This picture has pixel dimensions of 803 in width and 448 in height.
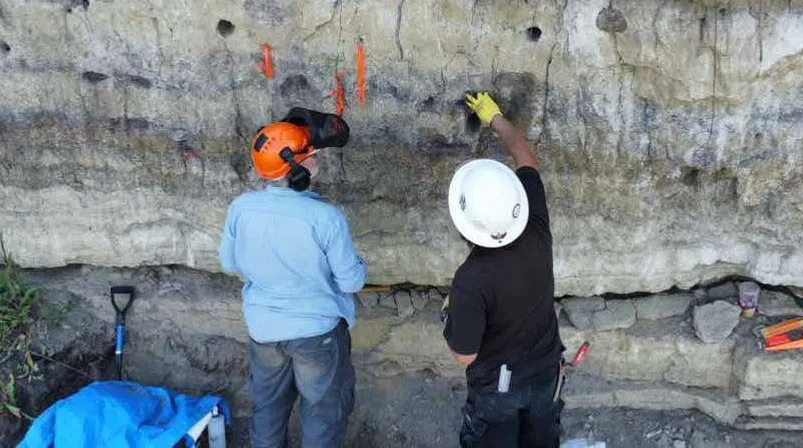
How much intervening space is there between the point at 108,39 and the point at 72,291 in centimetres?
132

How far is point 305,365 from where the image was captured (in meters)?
2.92

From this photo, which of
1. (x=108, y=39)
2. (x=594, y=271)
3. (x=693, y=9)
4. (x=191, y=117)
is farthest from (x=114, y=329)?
(x=693, y=9)

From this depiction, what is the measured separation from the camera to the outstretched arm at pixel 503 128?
9.12 feet

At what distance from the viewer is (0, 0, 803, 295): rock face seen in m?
3.00

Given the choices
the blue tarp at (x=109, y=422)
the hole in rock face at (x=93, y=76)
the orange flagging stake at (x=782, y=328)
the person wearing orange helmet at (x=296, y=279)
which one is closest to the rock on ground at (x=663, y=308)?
the orange flagging stake at (x=782, y=328)

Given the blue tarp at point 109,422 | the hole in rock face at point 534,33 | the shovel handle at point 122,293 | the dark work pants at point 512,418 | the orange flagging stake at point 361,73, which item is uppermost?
the hole in rock face at point 534,33

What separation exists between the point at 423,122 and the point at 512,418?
4.23ft

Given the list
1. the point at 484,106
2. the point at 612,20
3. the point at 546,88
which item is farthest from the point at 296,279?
the point at 612,20

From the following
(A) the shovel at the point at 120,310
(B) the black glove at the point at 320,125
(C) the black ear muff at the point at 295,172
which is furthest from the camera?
(A) the shovel at the point at 120,310

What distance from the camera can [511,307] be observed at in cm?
251

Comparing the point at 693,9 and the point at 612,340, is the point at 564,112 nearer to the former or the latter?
the point at 693,9

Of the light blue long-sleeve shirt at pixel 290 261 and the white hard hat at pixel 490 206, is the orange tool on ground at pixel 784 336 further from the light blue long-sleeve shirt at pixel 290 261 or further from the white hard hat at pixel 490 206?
the light blue long-sleeve shirt at pixel 290 261

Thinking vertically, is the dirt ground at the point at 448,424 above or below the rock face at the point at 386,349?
below

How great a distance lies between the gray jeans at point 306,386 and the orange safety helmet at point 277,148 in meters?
0.68
